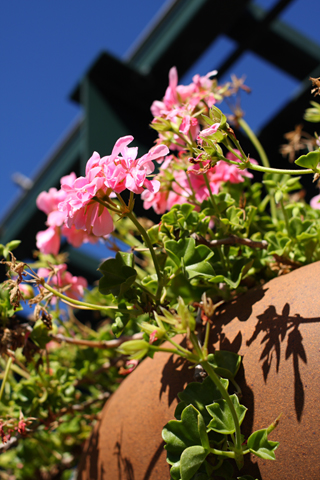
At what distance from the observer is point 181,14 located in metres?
1.51

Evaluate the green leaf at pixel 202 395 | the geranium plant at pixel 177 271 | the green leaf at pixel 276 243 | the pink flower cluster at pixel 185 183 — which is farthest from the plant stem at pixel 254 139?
the green leaf at pixel 202 395

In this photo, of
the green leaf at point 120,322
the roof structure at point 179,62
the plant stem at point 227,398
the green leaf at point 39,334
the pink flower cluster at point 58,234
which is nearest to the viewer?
the plant stem at point 227,398

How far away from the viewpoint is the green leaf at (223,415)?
42cm

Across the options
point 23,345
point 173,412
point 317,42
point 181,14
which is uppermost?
point 317,42

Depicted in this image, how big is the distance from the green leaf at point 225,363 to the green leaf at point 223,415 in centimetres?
3

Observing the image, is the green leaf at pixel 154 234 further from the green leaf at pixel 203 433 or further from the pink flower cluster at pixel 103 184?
the green leaf at pixel 203 433

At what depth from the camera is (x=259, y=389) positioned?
446 mm

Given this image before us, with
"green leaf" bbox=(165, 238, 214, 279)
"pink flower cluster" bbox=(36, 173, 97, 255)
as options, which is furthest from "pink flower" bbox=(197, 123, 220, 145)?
"pink flower cluster" bbox=(36, 173, 97, 255)

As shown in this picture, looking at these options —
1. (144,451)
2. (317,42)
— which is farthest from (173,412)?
(317,42)

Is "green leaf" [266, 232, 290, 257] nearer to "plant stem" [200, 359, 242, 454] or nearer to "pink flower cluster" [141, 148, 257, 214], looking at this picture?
"pink flower cluster" [141, 148, 257, 214]

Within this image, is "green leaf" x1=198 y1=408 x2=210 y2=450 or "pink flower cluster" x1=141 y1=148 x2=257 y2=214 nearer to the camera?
"green leaf" x1=198 y1=408 x2=210 y2=450

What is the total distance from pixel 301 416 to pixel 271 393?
0.04m

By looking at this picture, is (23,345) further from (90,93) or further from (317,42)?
(317,42)

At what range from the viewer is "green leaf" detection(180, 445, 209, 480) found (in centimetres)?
41
